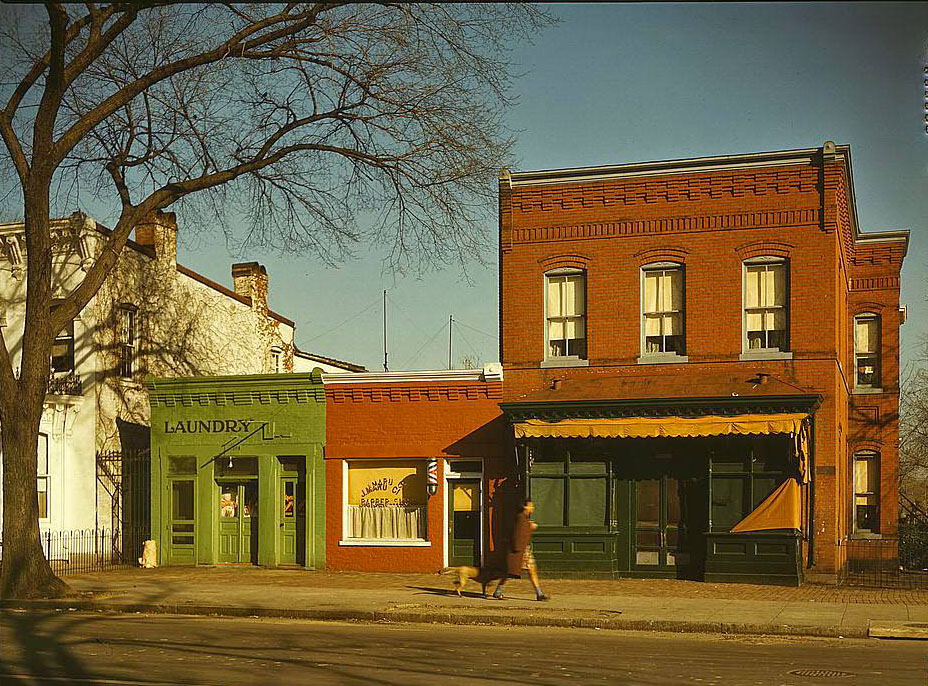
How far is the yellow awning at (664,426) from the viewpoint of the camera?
73.5ft

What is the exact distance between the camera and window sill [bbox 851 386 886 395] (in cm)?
3180

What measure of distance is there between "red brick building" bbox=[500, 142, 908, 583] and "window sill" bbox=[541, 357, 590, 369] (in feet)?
0.14

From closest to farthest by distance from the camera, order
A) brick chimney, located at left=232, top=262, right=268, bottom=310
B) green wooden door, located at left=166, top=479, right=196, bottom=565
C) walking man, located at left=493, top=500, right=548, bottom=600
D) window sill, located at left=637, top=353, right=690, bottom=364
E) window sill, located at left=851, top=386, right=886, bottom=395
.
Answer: walking man, located at left=493, top=500, right=548, bottom=600 < window sill, located at left=637, top=353, right=690, bottom=364 < green wooden door, located at left=166, top=479, right=196, bottom=565 < window sill, located at left=851, top=386, right=886, bottom=395 < brick chimney, located at left=232, top=262, right=268, bottom=310

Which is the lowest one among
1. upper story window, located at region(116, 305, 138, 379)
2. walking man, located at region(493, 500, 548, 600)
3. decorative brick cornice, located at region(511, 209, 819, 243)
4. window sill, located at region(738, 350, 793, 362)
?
walking man, located at region(493, 500, 548, 600)

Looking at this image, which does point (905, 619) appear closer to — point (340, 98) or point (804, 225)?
point (804, 225)

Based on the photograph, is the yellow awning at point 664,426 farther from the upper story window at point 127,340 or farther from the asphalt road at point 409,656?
the upper story window at point 127,340

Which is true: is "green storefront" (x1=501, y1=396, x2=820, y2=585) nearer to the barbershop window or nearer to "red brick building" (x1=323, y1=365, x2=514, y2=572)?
"red brick building" (x1=323, y1=365, x2=514, y2=572)

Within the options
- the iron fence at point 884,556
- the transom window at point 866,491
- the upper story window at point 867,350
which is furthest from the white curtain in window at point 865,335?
the iron fence at point 884,556

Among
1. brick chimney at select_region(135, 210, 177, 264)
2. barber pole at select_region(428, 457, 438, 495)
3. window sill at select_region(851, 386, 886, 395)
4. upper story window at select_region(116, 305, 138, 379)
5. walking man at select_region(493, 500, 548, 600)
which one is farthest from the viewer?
brick chimney at select_region(135, 210, 177, 264)

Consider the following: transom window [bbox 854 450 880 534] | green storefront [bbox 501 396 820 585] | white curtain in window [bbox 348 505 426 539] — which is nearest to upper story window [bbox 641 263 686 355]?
green storefront [bbox 501 396 820 585]

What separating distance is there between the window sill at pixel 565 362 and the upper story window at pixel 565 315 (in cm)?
13

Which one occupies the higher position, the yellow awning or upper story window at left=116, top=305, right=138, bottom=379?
upper story window at left=116, top=305, right=138, bottom=379

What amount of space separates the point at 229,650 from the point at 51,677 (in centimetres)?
269

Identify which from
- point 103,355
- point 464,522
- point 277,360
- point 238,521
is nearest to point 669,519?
point 464,522
